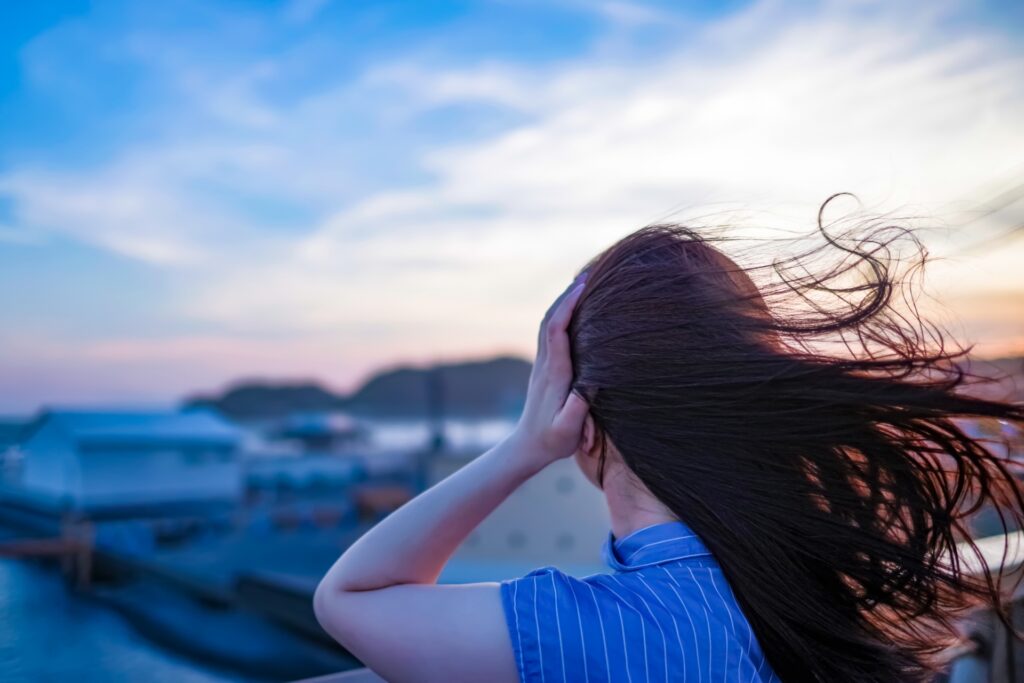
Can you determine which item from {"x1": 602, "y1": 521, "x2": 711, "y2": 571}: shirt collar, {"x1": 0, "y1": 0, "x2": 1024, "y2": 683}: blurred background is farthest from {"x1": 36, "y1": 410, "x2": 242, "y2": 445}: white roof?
{"x1": 602, "y1": 521, "x2": 711, "y2": 571}: shirt collar

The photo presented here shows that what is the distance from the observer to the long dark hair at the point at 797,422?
0.75 metres

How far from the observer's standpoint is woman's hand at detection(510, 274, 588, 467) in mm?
835

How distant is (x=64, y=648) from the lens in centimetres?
108

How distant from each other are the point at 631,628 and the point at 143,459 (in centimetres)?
1957

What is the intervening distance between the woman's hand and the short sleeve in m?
0.19

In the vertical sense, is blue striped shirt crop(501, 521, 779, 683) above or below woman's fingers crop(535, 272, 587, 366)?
below

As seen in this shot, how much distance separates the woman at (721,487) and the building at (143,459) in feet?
48.7

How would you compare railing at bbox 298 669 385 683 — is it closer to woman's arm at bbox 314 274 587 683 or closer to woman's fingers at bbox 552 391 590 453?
woman's arm at bbox 314 274 587 683

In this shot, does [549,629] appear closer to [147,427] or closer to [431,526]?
[431,526]

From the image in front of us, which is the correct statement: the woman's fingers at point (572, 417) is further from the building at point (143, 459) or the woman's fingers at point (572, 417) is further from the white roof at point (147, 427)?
the white roof at point (147, 427)

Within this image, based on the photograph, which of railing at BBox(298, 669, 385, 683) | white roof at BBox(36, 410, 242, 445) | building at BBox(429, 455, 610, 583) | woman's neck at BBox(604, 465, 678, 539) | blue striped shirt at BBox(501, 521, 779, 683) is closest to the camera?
blue striped shirt at BBox(501, 521, 779, 683)

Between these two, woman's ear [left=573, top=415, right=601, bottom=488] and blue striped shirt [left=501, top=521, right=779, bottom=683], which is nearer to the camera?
blue striped shirt [left=501, top=521, right=779, bottom=683]

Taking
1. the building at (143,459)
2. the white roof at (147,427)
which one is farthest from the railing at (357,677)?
the white roof at (147,427)

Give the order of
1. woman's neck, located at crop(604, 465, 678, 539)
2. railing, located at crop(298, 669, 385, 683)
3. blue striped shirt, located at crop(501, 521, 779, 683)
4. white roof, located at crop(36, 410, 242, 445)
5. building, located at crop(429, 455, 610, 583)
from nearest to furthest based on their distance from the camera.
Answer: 1. blue striped shirt, located at crop(501, 521, 779, 683)
2. woman's neck, located at crop(604, 465, 678, 539)
3. railing, located at crop(298, 669, 385, 683)
4. building, located at crop(429, 455, 610, 583)
5. white roof, located at crop(36, 410, 242, 445)
